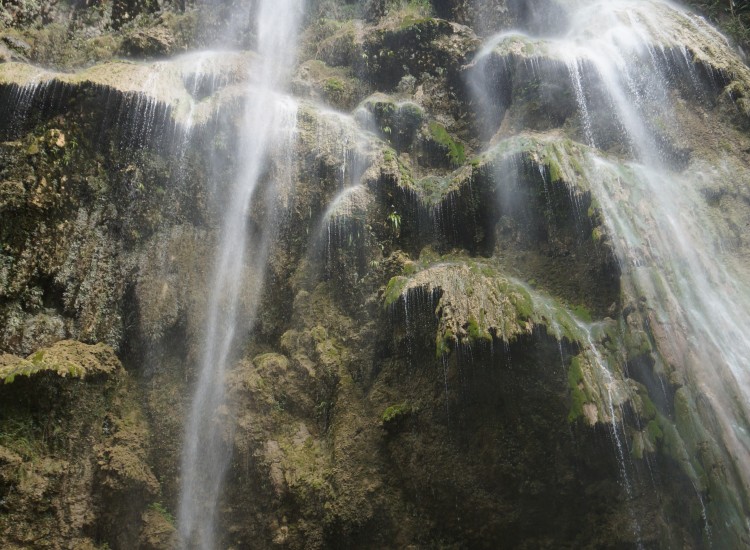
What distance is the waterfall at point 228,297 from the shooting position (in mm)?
8109

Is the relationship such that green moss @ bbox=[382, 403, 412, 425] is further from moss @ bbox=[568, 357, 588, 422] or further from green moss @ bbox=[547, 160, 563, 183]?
green moss @ bbox=[547, 160, 563, 183]

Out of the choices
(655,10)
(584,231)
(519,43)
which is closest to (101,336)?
(584,231)

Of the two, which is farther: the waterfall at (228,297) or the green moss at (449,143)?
the green moss at (449,143)

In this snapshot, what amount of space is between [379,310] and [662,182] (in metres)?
6.12

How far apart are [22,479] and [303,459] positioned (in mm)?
4075

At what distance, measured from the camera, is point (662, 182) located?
30.8ft

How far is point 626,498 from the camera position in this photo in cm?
667

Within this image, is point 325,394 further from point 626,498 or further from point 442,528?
point 626,498

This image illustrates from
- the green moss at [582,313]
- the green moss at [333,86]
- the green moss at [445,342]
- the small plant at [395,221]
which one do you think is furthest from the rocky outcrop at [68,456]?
the green moss at [333,86]

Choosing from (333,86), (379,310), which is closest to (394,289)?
(379,310)

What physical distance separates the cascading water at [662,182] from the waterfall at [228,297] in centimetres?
552

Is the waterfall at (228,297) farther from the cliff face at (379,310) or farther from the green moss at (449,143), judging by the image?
the green moss at (449,143)

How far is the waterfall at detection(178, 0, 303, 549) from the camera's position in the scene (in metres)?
8.11

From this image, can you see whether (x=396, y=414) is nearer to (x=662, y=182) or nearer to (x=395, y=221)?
(x=395, y=221)
